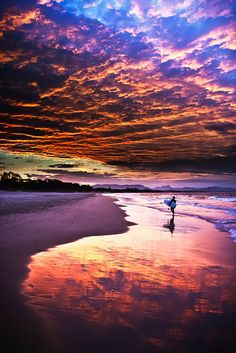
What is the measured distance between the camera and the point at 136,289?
6164mm

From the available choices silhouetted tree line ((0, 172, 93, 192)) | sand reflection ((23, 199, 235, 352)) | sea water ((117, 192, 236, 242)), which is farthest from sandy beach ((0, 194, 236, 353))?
silhouetted tree line ((0, 172, 93, 192))

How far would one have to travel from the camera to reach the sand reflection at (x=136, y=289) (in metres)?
4.58

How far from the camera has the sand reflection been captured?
4582 mm

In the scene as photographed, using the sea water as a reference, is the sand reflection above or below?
above

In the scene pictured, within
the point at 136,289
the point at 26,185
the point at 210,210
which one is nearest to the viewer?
the point at 136,289

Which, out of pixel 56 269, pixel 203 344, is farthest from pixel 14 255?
pixel 203 344

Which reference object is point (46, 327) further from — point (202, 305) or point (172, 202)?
point (172, 202)

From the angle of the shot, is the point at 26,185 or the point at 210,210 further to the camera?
the point at 26,185

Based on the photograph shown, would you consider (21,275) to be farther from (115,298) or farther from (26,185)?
(26,185)

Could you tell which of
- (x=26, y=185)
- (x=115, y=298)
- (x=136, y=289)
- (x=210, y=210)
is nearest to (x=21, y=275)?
(x=115, y=298)

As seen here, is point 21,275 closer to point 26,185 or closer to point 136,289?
point 136,289

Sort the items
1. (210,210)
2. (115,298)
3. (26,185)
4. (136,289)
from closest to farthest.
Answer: (115,298)
(136,289)
(210,210)
(26,185)

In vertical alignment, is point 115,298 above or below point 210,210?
above

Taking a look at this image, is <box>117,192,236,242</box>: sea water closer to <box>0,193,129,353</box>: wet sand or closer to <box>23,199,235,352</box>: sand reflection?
<box>23,199,235,352</box>: sand reflection
